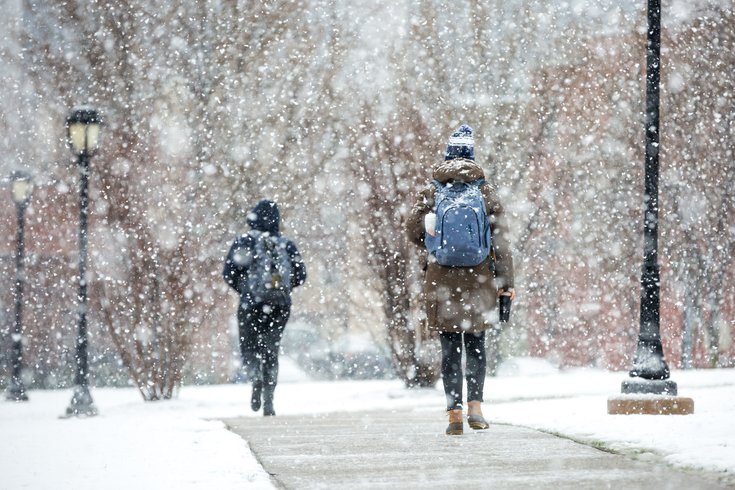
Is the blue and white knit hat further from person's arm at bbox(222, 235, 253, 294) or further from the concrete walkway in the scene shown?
person's arm at bbox(222, 235, 253, 294)

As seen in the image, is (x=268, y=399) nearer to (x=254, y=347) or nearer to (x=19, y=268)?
(x=254, y=347)

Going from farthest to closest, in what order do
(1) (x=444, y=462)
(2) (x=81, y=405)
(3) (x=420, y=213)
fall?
(2) (x=81, y=405), (3) (x=420, y=213), (1) (x=444, y=462)

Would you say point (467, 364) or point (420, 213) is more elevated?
point (420, 213)

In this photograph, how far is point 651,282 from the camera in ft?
26.5

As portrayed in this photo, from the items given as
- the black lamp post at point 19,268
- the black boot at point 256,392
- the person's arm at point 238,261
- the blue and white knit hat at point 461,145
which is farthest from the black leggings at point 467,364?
the black lamp post at point 19,268

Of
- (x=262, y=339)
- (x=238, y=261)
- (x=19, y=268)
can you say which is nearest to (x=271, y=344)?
(x=262, y=339)

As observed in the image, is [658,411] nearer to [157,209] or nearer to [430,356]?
[430,356]

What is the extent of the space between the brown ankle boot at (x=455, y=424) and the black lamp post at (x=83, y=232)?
7.13 metres

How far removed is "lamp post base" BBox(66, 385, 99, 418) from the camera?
11.9 metres

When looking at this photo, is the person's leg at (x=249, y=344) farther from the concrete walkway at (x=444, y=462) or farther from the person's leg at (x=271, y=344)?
the concrete walkway at (x=444, y=462)

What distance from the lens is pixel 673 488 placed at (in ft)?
13.0

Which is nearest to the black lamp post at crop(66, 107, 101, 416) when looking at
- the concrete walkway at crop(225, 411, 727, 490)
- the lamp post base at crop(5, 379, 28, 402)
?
the lamp post base at crop(5, 379, 28, 402)

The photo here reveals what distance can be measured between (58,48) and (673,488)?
55.9 feet

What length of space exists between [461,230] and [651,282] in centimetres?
278
